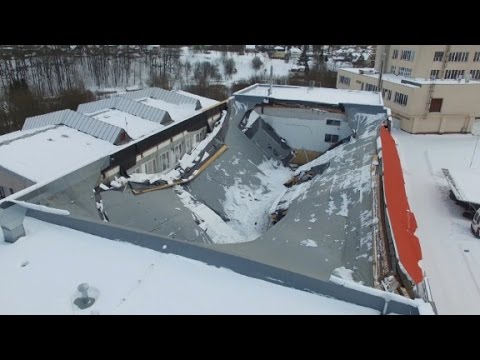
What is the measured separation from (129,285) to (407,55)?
36.6 m

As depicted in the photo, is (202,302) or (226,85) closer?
(202,302)

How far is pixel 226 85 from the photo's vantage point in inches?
1906

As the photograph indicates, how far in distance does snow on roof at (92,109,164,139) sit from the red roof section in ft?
33.5

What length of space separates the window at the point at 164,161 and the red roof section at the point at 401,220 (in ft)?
28.7

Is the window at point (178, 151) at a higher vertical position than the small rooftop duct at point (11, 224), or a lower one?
lower

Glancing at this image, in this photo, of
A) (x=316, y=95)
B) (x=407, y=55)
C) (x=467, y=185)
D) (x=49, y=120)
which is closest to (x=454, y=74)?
(x=407, y=55)

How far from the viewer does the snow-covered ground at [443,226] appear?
1327cm

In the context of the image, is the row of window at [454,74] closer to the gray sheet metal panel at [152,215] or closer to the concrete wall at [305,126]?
the concrete wall at [305,126]

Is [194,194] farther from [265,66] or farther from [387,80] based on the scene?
[265,66]

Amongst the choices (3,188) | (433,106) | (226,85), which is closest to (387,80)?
(433,106)

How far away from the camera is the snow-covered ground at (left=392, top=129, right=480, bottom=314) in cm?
1327

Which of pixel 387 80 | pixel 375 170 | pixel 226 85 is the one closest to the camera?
pixel 375 170

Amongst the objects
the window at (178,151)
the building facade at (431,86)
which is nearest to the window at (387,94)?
the building facade at (431,86)

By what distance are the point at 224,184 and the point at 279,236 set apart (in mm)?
5469
